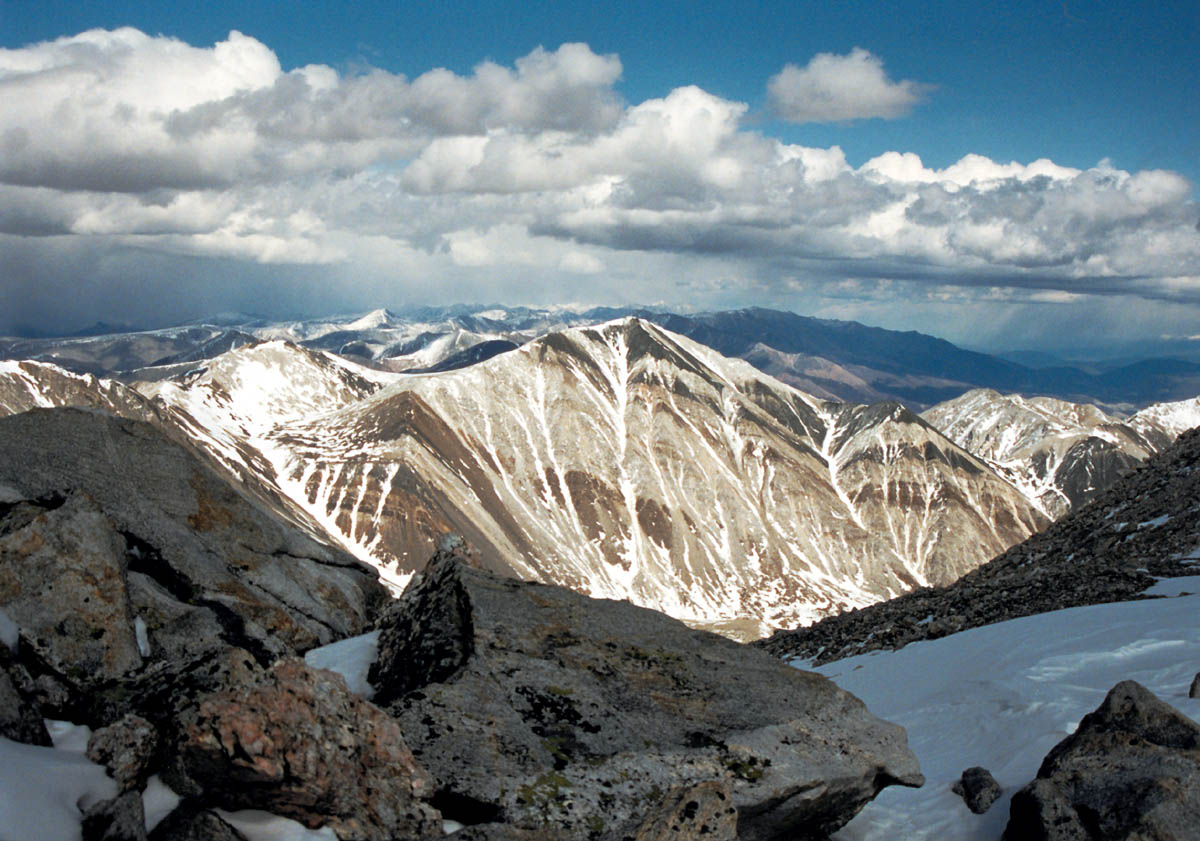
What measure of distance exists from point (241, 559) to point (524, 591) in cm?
961

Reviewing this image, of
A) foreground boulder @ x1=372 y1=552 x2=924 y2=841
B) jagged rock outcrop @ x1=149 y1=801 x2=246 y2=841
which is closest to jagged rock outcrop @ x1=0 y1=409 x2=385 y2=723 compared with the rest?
jagged rock outcrop @ x1=149 y1=801 x2=246 y2=841

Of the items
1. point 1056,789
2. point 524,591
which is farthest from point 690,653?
point 1056,789

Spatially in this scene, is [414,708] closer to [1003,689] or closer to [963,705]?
[963,705]

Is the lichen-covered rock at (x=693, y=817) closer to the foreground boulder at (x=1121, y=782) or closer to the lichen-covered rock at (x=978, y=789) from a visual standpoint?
the foreground boulder at (x=1121, y=782)

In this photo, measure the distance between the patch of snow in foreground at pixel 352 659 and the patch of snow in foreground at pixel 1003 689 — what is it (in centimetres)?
901

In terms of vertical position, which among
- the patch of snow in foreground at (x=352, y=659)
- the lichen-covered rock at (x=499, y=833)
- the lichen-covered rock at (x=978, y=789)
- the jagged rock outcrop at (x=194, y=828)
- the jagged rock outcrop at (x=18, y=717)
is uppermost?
the jagged rock outcrop at (x=18, y=717)

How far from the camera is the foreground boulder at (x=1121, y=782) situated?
10.5 meters

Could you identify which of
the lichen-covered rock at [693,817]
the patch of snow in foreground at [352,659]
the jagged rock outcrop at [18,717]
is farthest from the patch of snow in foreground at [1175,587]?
the jagged rock outcrop at [18,717]

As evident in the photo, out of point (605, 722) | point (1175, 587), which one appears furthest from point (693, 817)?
point (1175, 587)

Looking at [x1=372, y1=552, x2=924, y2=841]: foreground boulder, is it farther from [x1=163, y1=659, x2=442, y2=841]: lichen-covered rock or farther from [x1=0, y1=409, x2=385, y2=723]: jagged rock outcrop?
[x1=0, y1=409, x2=385, y2=723]: jagged rock outcrop

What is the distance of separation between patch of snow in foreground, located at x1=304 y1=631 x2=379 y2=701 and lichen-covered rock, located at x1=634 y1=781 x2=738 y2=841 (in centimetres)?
646

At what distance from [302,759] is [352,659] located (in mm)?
6456

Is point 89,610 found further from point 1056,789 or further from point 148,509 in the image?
point 1056,789

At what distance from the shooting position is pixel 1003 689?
17.6 m
